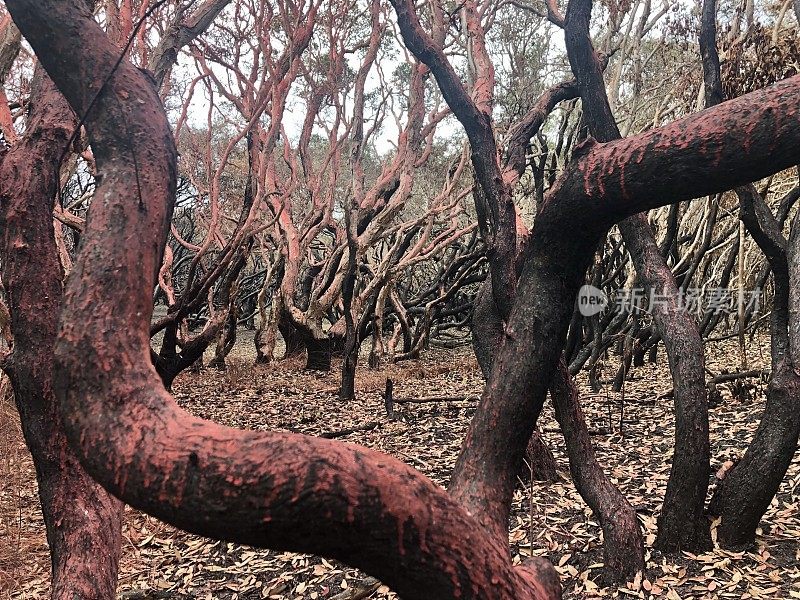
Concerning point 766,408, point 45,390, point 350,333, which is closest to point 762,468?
point 766,408

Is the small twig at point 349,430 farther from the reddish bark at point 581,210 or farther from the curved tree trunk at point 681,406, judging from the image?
the reddish bark at point 581,210

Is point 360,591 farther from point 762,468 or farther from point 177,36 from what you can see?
point 177,36

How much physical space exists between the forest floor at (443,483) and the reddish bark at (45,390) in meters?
0.88

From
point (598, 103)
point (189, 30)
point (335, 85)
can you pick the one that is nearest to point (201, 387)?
point (335, 85)

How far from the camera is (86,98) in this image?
1.19m

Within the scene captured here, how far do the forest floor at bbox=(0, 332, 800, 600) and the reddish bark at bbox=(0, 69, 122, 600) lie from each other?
2.89 ft

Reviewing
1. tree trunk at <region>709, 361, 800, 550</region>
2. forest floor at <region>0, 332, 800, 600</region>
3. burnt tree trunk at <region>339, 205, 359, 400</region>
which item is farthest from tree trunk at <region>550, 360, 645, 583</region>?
burnt tree trunk at <region>339, 205, 359, 400</region>

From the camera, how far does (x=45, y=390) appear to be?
1854 millimetres

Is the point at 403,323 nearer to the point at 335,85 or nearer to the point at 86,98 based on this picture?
the point at 335,85

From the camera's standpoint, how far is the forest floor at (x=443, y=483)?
244 centimetres

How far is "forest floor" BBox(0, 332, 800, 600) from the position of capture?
244 cm

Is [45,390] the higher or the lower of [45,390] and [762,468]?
the higher

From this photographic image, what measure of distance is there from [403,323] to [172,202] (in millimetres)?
7800

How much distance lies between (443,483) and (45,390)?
7.90ft
